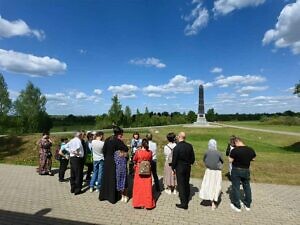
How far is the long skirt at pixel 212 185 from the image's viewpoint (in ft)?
27.2

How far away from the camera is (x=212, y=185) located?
838cm

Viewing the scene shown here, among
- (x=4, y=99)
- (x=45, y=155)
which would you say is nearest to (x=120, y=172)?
(x=45, y=155)

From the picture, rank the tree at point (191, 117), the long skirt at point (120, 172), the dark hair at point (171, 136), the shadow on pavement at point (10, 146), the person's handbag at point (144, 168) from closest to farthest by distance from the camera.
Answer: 1. the person's handbag at point (144, 168)
2. the long skirt at point (120, 172)
3. the dark hair at point (171, 136)
4. the shadow on pavement at point (10, 146)
5. the tree at point (191, 117)

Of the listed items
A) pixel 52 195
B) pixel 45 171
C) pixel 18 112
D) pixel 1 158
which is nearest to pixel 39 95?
pixel 18 112

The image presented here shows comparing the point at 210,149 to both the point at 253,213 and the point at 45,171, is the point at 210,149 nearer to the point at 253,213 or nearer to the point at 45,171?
the point at 253,213

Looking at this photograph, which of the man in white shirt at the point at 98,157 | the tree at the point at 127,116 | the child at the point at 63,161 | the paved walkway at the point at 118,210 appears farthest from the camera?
the tree at the point at 127,116

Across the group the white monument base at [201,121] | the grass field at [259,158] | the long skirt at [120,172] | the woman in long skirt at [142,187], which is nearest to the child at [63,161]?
the long skirt at [120,172]

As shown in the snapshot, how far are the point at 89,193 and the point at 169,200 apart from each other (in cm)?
259

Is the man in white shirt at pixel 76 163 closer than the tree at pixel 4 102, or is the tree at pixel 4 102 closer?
the man in white shirt at pixel 76 163

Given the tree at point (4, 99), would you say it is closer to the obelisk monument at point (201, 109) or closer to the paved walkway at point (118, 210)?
the obelisk monument at point (201, 109)

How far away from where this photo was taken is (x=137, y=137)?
37.5ft

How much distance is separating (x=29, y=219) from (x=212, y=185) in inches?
186

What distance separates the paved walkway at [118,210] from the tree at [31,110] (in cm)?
4994

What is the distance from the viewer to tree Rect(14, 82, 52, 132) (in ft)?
189
